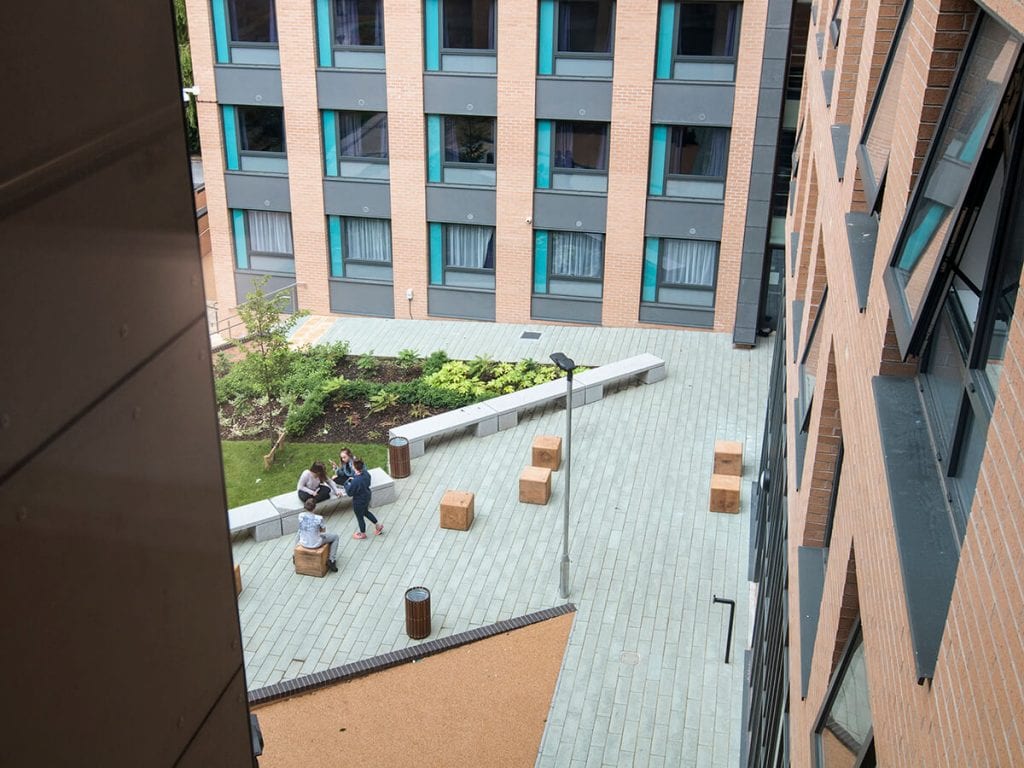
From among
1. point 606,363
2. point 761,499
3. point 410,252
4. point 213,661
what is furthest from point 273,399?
point 213,661

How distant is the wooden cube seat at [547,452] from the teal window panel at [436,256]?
888 cm

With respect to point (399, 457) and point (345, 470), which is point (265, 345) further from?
point (345, 470)

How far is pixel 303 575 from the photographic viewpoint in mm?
16531

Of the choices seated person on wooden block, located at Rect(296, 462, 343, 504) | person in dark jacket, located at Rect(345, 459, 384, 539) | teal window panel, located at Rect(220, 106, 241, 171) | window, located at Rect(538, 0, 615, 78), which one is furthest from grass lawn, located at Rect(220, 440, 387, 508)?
window, located at Rect(538, 0, 615, 78)

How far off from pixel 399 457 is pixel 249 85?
1215cm

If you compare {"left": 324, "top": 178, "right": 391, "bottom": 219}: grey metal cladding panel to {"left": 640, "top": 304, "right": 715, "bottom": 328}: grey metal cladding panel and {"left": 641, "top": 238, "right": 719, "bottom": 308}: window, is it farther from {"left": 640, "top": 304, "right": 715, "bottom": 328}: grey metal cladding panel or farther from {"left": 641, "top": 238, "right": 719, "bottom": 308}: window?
{"left": 640, "top": 304, "right": 715, "bottom": 328}: grey metal cladding panel

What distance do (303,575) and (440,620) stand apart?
8.62 ft

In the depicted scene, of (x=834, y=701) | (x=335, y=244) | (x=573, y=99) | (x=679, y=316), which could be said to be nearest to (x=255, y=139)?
(x=335, y=244)

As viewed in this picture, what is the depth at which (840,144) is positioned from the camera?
10016 mm

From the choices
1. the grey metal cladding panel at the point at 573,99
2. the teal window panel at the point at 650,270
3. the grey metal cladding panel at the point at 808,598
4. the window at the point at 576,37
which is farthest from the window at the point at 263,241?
the grey metal cladding panel at the point at 808,598

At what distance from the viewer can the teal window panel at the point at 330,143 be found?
2630 cm

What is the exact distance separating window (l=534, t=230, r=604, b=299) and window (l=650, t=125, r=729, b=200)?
7.10 ft

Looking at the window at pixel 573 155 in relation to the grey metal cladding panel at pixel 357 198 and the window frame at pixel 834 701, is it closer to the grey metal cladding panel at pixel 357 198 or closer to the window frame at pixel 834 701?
the grey metal cladding panel at pixel 357 198

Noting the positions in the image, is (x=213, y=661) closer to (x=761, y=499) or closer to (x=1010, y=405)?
(x=1010, y=405)
